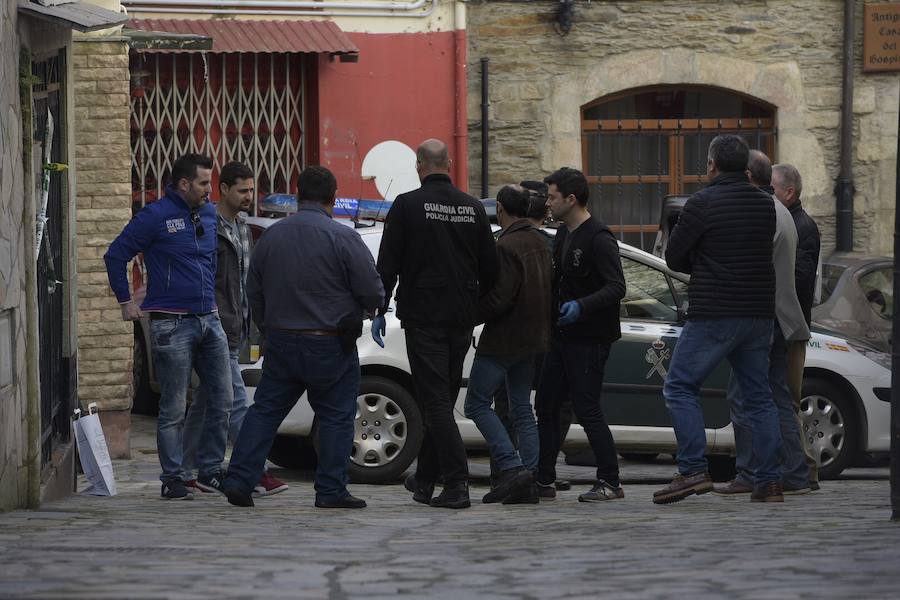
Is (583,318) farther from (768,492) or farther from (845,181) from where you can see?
(845,181)

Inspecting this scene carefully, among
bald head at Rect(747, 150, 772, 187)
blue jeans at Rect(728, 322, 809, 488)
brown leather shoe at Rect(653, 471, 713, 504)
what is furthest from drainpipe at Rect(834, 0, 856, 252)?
brown leather shoe at Rect(653, 471, 713, 504)

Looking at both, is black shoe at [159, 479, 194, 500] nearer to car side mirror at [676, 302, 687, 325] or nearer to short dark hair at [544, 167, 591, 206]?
short dark hair at [544, 167, 591, 206]

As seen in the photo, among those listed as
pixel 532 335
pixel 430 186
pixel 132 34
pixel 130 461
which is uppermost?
pixel 132 34

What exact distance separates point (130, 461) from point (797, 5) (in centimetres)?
862

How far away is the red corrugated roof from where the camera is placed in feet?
48.5

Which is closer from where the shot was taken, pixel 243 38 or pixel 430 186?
pixel 430 186

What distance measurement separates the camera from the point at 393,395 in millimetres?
9836

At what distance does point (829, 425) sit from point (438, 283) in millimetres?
3479

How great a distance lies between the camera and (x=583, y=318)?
820 centimetres

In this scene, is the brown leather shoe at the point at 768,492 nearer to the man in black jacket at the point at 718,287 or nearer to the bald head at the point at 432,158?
the man in black jacket at the point at 718,287

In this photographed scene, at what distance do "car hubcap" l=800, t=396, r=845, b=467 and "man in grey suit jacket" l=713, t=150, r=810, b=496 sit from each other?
54.7 inches

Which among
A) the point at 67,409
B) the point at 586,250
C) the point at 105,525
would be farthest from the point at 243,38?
the point at 105,525

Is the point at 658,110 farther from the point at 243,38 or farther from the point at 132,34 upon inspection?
the point at 132,34

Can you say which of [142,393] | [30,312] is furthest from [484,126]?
[30,312]
